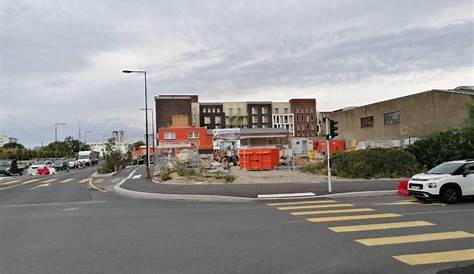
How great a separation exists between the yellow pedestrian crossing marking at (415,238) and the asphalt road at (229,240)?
20 mm

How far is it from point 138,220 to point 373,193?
10.5m

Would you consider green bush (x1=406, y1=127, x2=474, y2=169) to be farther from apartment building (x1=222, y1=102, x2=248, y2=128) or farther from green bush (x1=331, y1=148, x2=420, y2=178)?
apartment building (x1=222, y1=102, x2=248, y2=128)

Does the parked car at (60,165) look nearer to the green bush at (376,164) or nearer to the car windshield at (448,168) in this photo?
the green bush at (376,164)

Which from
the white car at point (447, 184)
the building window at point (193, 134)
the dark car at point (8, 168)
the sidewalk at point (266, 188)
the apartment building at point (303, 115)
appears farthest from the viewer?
the apartment building at point (303, 115)

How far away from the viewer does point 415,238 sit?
9.18m

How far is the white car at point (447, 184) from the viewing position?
15258 millimetres

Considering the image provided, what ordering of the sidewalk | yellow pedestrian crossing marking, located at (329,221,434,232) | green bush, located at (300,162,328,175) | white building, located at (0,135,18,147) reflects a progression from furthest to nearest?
1. white building, located at (0,135,18,147)
2. green bush, located at (300,162,328,175)
3. the sidewalk
4. yellow pedestrian crossing marking, located at (329,221,434,232)

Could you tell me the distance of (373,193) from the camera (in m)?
18.7

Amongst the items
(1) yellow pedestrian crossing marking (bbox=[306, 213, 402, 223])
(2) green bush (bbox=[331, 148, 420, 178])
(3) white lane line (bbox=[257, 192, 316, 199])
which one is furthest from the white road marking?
(2) green bush (bbox=[331, 148, 420, 178])

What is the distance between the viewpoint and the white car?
15.3 m

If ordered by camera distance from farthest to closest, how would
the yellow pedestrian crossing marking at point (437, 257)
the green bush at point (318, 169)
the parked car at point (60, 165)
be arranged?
the parked car at point (60, 165), the green bush at point (318, 169), the yellow pedestrian crossing marking at point (437, 257)

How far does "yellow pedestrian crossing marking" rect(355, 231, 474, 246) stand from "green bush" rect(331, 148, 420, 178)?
16.1 meters

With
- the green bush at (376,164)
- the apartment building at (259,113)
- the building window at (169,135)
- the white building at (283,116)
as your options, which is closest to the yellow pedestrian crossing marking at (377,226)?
the green bush at (376,164)


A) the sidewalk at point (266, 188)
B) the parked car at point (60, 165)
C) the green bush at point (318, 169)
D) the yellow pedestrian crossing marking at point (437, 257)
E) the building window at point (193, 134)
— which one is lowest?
the yellow pedestrian crossing marking at point (437, 257)
